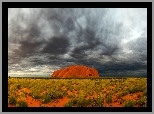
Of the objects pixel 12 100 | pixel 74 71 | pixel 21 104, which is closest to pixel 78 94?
pixel 21 104

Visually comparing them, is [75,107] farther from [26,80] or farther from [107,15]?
[26,80]

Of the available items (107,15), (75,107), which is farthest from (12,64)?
(107,15)

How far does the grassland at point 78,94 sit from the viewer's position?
56.9 feet

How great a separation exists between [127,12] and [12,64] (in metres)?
6.75

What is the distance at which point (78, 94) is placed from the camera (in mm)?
18672

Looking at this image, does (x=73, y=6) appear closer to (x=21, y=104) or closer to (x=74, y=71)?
(x=21, y=104)

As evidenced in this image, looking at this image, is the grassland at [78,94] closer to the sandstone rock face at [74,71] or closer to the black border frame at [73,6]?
the black border frame at [73,6]

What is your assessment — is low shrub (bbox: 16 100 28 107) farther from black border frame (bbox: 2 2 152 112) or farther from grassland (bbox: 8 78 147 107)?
black border frame (bbox: 2 2 152 112)

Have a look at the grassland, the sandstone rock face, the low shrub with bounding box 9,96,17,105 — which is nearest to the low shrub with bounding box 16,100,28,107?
the grassland

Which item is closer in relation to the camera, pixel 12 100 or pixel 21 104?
pixel 21 104

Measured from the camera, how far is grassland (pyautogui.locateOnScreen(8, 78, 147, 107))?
17328 mm

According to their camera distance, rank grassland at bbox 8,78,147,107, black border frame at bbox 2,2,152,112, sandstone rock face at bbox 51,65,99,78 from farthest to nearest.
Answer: sandstone rock face at bbox 51,65,99,78 → grassland at bbox 8,78,147,107 → black border frame at bbox 2,2,152,112

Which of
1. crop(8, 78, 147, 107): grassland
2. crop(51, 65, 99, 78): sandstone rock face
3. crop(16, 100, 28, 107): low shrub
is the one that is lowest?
crop(16, 100, 28, 107): low shrub

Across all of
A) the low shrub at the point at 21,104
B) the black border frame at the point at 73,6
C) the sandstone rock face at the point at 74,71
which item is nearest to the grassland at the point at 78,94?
the low shrub at the point at 21,104
